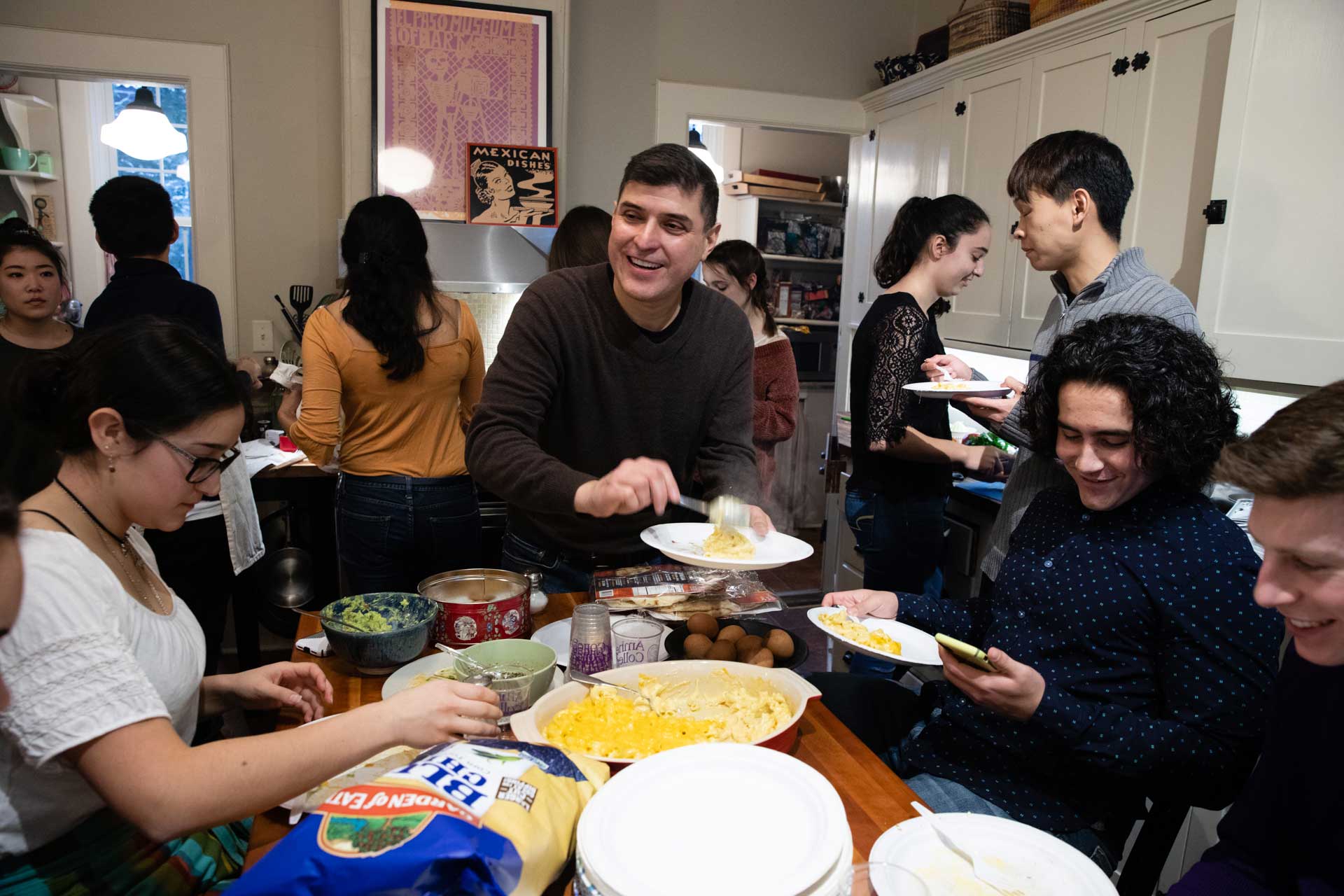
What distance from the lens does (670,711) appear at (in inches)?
50.1

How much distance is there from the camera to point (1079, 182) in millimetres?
2031

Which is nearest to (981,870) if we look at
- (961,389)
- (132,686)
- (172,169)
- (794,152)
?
(132,686)

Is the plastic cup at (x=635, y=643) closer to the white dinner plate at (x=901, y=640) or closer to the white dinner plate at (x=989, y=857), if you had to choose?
the white dinner plate at (x=901, y=640)

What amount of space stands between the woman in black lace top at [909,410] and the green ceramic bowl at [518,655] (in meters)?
1.62

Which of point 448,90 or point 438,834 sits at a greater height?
point 448,90

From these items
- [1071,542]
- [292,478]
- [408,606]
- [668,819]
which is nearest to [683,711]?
[668,819]

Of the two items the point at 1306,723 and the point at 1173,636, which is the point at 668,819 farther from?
the point at 1173,636

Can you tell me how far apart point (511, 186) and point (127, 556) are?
3.21 metres

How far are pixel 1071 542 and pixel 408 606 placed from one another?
123 cm

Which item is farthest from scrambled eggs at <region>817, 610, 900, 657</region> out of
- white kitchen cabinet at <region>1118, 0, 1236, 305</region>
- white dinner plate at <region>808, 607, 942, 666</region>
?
white kitchen cabinet at <region>1118, 0, 1236, 305</region>

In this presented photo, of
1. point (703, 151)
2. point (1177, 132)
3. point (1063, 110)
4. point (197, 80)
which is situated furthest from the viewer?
point (703, 151)

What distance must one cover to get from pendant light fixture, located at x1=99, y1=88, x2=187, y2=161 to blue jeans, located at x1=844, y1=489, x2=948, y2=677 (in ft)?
17.2

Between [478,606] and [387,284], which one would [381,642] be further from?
[387,284]

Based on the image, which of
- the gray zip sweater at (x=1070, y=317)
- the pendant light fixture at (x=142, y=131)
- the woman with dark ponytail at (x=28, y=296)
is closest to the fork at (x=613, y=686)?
the gray zip sweater at (x=1070, y=317)
